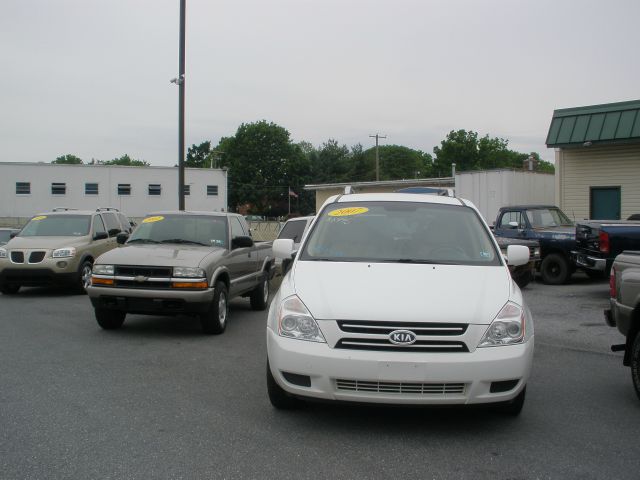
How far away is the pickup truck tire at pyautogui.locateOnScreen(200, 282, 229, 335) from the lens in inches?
344

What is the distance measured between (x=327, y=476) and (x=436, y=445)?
928 millimetres

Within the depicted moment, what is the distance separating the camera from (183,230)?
392 inches

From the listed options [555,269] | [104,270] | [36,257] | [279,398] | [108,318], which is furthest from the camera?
[555,269]

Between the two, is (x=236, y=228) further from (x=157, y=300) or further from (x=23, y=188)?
(x=23, y=188)

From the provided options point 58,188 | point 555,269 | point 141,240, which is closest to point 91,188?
point 58,188

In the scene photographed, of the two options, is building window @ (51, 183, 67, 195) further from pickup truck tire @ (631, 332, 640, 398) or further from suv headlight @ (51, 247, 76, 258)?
pickup truck tire @ (631, 332, 640, 398)

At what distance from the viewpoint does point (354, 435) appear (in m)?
4.71

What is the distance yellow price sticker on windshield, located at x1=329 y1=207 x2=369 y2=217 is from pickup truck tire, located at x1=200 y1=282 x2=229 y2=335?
3052 millimetres

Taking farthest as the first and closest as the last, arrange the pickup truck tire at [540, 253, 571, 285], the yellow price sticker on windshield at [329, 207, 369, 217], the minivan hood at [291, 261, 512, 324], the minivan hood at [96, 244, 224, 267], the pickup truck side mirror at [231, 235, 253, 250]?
the pickup truck tire at [540, 253, 571, 285], the pickup truck side mirror at [231, 235, 253, 250], the minivan hood at [96, 244, 224, 267], the yellow price sticker on windshield at [329, 207, 369, 217], the minivan hood at [291, 261, 512, 324]

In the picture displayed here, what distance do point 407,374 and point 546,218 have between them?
43.8ft

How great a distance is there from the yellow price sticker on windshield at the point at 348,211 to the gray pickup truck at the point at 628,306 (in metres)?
2.43

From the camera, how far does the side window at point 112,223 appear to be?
50.3 ft

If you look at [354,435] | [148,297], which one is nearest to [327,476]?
[354,435]

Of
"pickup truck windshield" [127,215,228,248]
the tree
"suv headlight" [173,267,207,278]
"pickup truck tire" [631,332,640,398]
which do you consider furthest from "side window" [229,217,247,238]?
the tree
